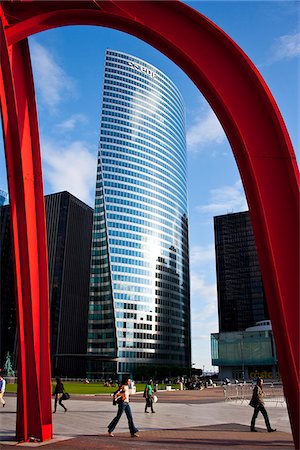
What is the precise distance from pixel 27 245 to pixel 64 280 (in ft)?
403

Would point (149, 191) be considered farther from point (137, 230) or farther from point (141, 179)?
point (137, 230)

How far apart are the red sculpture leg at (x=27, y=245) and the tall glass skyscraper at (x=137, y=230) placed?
98.6 metres

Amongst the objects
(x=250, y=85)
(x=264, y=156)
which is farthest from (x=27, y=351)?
(x=250, y=85)

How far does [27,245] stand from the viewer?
35.3 ft

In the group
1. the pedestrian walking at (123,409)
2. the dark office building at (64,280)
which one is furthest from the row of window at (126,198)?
the pedestrian walking at (123,409)

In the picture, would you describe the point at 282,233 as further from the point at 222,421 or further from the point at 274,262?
the point at 222,421

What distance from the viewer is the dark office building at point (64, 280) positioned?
407 ft

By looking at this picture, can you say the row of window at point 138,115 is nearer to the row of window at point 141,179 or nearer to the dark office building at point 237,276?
the row of window at point 141,179

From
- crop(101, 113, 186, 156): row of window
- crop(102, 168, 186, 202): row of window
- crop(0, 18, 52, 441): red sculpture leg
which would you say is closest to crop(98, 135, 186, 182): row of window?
crop(101, 113, 186, 156): row of window

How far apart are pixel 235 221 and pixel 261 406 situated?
531 feet

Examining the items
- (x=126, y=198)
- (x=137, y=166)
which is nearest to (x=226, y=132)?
(x=126, y=198)

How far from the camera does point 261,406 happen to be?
1305 cm

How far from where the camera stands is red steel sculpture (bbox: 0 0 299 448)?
7754mm

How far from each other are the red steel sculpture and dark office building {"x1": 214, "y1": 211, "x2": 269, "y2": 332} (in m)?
150
